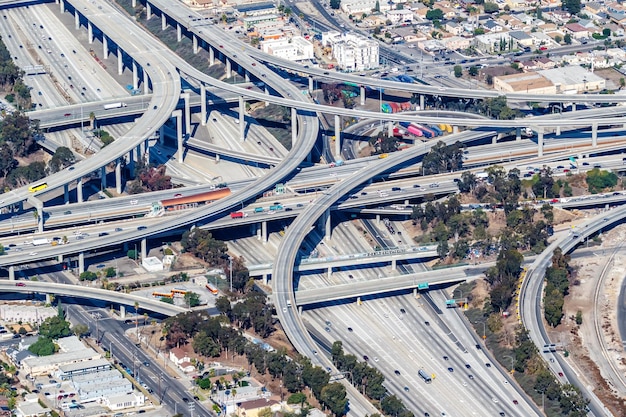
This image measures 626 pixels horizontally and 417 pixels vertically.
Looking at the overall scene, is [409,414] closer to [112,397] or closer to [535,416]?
[535,416]

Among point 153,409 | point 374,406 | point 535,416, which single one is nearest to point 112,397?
point 153,409

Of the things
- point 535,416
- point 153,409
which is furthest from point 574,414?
point 153,409

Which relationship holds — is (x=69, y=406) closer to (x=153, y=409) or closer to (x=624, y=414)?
(x=153, y=409)

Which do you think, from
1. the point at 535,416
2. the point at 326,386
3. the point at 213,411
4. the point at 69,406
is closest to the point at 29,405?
the point at 69,406

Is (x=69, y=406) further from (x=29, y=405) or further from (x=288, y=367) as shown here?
(x=288, y=367)
